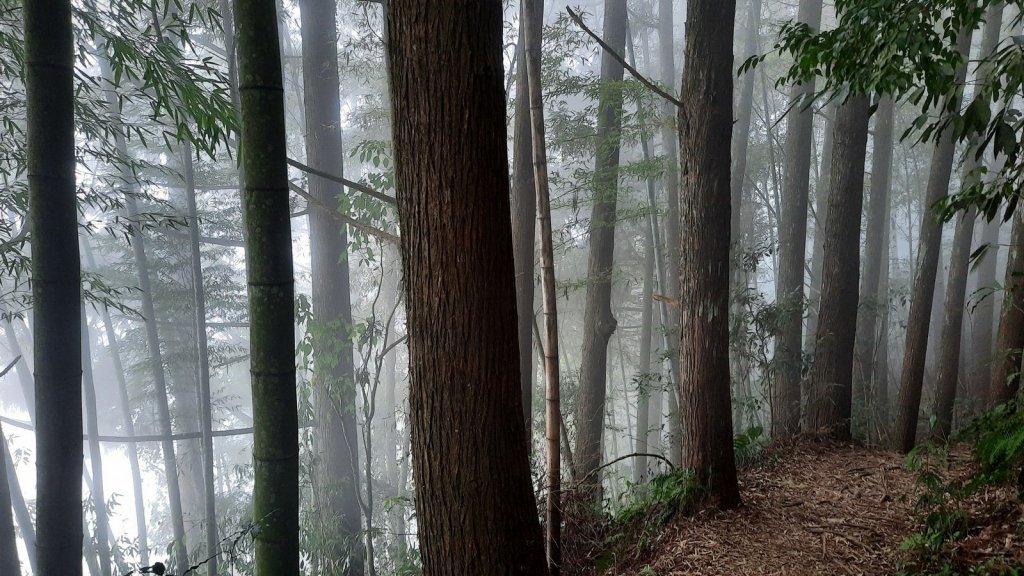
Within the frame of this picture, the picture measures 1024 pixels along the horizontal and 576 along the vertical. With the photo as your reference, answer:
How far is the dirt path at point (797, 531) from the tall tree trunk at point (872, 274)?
10.8 feet

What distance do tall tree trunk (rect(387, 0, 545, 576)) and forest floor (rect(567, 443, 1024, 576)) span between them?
4.89 ft

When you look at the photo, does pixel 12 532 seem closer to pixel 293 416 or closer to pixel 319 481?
pixel 319 481

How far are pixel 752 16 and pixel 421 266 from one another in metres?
16.1

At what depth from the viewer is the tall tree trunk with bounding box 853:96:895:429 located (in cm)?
950

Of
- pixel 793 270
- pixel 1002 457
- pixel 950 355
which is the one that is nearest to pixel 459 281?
pixel 1002 457

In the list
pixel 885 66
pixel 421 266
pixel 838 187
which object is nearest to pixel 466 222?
pixel 421 266

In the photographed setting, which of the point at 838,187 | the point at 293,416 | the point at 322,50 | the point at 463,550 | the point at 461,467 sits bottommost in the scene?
the point at 463,550

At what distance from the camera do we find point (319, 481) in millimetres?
8102

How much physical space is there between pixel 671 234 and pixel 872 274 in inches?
153

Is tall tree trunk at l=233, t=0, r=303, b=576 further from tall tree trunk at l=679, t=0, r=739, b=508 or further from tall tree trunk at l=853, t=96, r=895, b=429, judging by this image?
tall tree trunk at l=853, t=96, r=895, b=429

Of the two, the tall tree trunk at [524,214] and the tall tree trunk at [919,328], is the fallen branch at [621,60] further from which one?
the tall tree trunk at [919,328]

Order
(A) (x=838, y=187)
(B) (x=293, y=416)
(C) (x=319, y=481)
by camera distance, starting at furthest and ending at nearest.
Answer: (C) (x=319, y=481) → (A) (x=838, y=187) → (B) (x=293, y=416)

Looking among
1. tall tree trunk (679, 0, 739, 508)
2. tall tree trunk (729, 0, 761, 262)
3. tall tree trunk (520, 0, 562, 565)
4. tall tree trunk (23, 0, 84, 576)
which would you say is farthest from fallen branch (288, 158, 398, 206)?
tall tree trunk (729, 0, 761, 262)

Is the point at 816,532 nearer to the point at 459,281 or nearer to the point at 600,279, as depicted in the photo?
the point at 459,281
